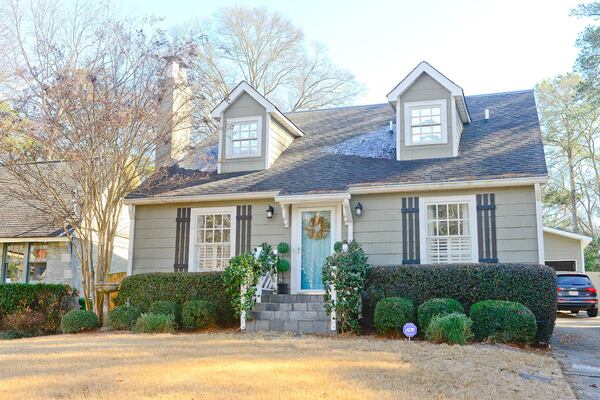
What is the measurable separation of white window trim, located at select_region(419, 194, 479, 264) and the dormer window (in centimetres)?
435

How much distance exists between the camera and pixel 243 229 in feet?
42.5

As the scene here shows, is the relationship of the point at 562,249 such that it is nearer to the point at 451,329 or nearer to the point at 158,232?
the point at 451,329

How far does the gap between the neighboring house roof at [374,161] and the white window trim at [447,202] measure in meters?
0.41

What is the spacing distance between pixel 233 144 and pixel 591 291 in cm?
1142

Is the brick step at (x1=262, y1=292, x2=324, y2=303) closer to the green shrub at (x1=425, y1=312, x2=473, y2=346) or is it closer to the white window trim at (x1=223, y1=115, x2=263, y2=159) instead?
the green shrub at (x1=425, y1=312, x2=473, y2=346)

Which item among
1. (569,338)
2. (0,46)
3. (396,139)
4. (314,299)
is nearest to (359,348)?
(314,299)

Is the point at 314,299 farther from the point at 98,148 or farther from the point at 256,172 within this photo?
the point at 98,148

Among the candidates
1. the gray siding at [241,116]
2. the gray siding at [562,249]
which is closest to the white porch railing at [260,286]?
the gray siding at [241,116]

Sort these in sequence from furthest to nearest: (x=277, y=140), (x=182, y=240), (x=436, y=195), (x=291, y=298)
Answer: (x=277, y=140)
(x=182, y=240)
(x=436, y=195)
(x=291, y=298)

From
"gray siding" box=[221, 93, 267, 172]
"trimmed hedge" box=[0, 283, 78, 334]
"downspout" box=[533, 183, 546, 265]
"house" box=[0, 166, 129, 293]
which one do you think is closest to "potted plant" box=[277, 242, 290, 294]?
"gray siding" box=[221, 93, 267, 172]

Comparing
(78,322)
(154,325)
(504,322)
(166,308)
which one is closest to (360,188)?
(504,322)

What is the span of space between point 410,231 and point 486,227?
4.83 feet

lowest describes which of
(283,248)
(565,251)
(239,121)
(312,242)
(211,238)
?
(283,248)

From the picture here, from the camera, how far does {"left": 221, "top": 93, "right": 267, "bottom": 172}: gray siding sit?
14.0 meters
